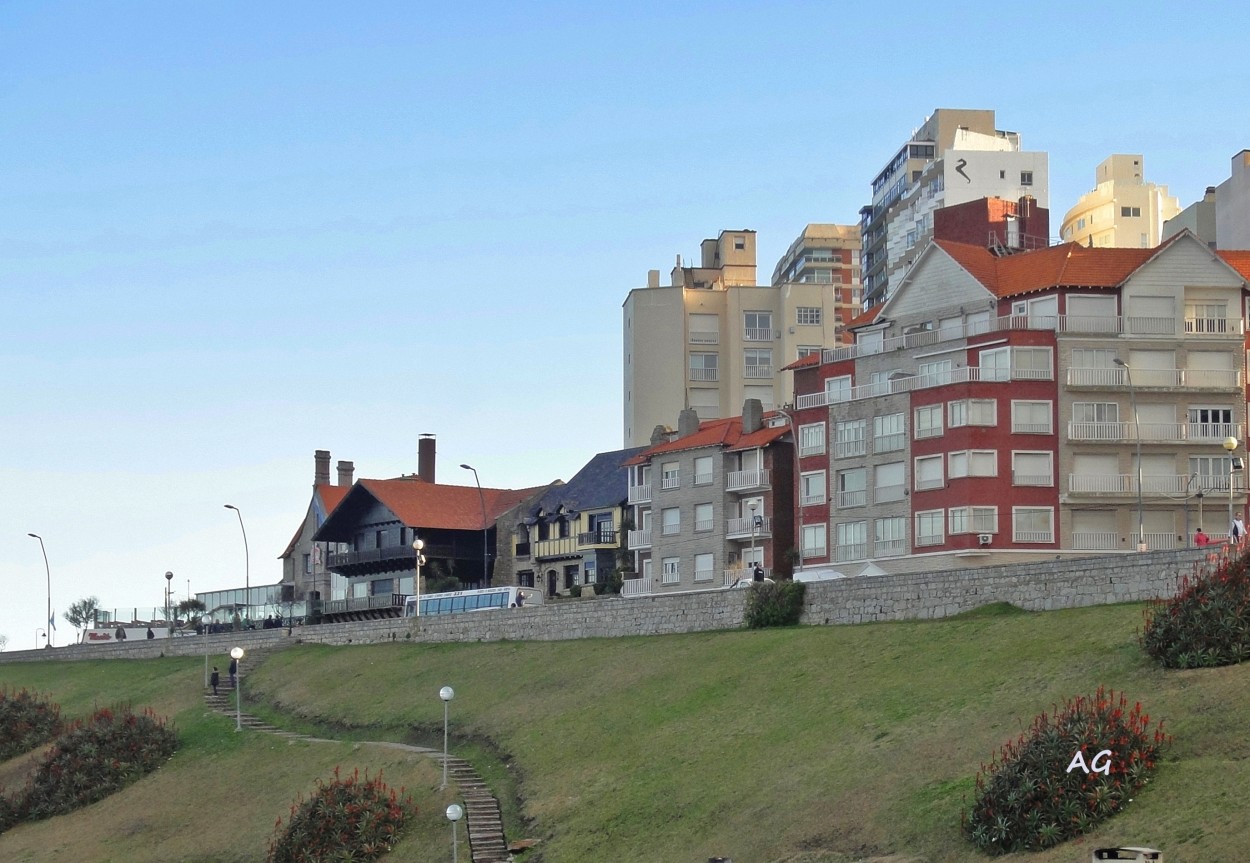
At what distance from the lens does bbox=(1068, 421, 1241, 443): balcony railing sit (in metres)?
83.4

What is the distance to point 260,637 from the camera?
96.8 metres

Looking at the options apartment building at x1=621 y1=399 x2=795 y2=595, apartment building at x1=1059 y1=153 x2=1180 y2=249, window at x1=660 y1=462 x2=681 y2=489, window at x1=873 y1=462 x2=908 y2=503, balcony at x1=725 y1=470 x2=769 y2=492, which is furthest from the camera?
apartment building at x1=1059 y1=153 x2=1180 y2=249

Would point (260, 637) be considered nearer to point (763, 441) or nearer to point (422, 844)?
point (763, 441)

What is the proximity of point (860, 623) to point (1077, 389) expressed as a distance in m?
24.5

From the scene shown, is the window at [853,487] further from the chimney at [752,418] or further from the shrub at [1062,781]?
the shrub at [1062,781]

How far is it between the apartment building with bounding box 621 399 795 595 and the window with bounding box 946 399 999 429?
43.5ft

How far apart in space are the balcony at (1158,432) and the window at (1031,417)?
1.16 metres

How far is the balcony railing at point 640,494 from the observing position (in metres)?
104

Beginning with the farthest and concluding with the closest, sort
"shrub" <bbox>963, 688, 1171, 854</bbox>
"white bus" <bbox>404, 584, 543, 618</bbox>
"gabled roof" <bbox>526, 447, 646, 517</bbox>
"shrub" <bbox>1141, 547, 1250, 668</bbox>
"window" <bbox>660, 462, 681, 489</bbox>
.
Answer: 1. "gabled roof" <bbox>526, 447, 646, 517</bbox>
2. "window" <bbox>660, 462, 681, 489</bbox>
3. "white bus" <bbox>404, 584, 543, 618</bbox>
4. "shrub" <bbox>1141, 547, 1250, 668</bbox>
5. "shrub" <bbox>963, 688, 1171, 854</bbox>

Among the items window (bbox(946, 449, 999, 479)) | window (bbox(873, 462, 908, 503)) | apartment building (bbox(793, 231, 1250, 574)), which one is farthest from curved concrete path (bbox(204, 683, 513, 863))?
window (bbox(946, 449, 999, 479))

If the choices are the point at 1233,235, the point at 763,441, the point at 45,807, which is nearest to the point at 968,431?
the point at 763,441

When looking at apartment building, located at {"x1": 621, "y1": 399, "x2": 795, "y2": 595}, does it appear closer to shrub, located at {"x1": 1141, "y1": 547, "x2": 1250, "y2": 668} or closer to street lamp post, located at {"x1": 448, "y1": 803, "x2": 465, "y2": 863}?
street lamp post, located at {"x1": 448, "y1": 803, "x2": 465, "y2": 863}

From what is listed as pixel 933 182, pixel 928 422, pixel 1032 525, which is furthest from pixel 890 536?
pixel 933 182

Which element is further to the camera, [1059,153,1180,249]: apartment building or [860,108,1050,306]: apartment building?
[1059,153,1180,249]: apartment building
